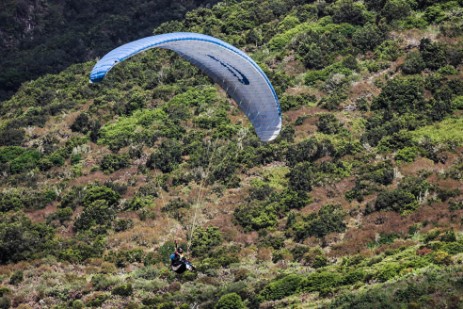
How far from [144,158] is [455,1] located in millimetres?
22590

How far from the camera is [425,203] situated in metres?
43.8

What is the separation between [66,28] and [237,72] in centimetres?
4615

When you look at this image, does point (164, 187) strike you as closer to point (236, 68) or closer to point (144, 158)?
point (144, 158)

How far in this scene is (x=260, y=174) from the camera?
50.8 meters

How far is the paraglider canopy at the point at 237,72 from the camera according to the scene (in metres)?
33.1

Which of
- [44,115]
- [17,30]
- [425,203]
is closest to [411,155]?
[425,203]

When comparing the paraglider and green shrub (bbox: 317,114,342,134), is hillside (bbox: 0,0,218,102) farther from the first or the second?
the paraglider

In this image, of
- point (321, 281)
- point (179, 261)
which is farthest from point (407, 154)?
point (179, 261)

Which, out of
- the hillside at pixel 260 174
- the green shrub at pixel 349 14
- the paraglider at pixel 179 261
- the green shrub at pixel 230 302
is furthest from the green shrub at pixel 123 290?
the green shrub at pixel 349 14

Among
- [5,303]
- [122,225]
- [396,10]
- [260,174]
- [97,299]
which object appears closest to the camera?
[97,299]

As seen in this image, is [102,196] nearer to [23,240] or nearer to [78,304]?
[23,240]

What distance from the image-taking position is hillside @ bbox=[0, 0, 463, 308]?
39.5 m

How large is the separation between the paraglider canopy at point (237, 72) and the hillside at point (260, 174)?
6590mm

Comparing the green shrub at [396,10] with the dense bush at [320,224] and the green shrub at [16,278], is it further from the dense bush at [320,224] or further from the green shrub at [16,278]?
the green shrub at [16,278]
